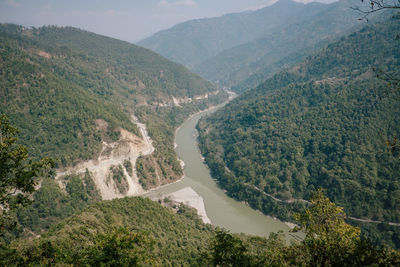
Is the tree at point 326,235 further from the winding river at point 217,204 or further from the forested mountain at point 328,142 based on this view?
the winding river at point 217,204

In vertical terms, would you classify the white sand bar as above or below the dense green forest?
below

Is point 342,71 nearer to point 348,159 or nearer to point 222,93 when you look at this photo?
point 348,159

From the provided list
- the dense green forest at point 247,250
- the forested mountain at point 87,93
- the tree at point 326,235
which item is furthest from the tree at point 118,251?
the tree at point 326,235

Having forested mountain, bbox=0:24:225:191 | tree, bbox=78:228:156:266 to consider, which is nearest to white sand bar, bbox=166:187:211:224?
forested mountain, bbox=0:24:225:191

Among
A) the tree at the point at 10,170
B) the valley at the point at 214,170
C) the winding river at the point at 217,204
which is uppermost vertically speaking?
the tree at the point at 10,170

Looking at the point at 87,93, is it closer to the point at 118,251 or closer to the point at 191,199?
the point at 191,199

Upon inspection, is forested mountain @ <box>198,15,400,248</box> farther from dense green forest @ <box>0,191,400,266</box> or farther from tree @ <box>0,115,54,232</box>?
tree @ <box>0,115,54,232</box>

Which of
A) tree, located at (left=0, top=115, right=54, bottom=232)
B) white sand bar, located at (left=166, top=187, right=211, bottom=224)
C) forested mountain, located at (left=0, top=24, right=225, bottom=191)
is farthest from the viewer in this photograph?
forested mountain, located at (left=0, top=24, right=225, bottom=191)
